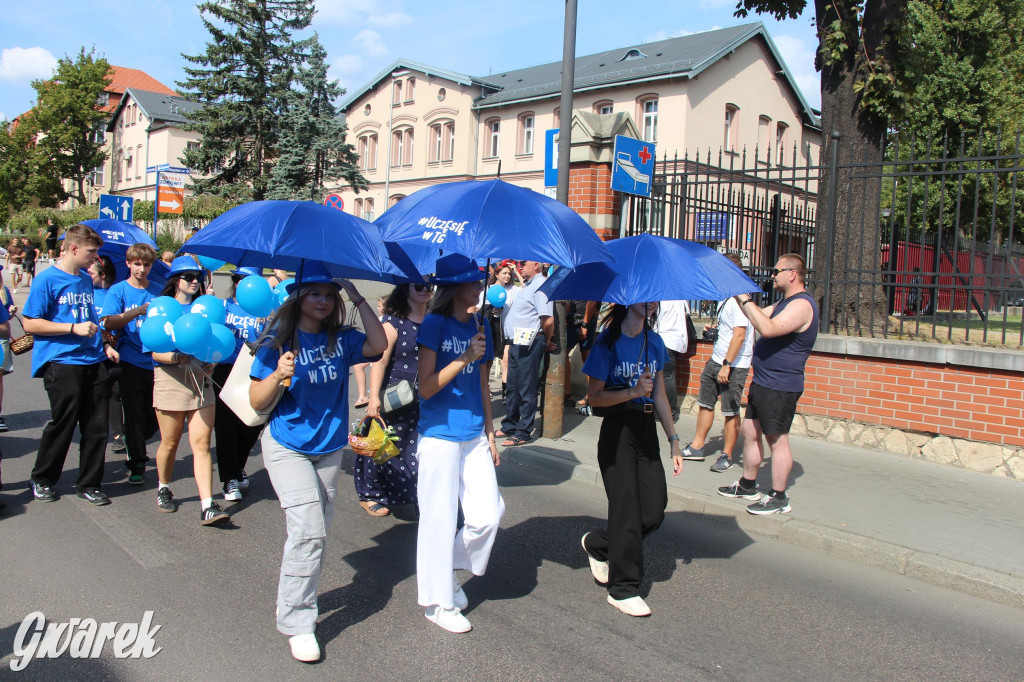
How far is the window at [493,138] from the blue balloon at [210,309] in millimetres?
34071

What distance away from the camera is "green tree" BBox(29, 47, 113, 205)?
2313 inches

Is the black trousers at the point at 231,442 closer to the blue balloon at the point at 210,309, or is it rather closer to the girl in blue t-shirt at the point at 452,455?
the blue balloon at the point at 210,309

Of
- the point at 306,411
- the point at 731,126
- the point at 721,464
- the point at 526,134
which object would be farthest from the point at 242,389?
the point at 526,134

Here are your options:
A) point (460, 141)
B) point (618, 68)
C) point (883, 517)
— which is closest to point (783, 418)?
point (883, 517)

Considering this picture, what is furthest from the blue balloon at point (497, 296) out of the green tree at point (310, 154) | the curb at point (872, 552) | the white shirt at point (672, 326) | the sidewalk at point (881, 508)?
the green tree at point (310, 154)

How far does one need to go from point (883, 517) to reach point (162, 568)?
494cm

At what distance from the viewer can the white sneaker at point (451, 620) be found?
379cm

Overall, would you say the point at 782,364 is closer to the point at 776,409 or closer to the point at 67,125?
the point at 776,409

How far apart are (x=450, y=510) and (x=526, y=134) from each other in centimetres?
3502

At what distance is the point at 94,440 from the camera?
219 inches

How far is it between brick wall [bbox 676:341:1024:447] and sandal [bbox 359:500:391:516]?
4.94 meters

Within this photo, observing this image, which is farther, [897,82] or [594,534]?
[897,82]

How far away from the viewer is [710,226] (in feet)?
32.9

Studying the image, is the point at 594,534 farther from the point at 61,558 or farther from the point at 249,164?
the point at 249,164
